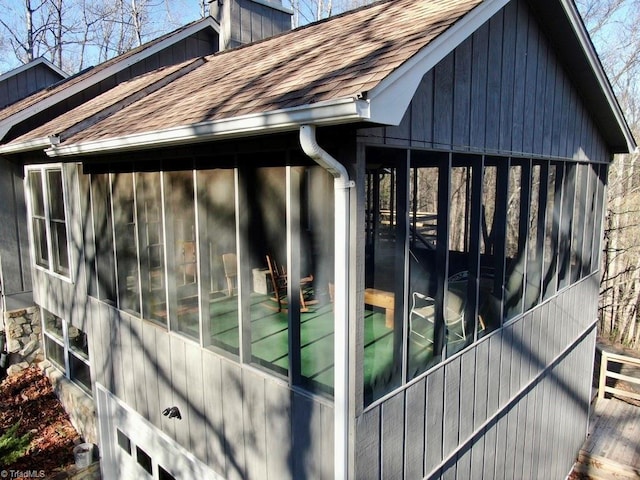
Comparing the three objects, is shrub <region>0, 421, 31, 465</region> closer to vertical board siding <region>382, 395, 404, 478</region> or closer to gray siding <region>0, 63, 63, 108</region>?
vertical board siding <region>382, 395, 404, 478</region>

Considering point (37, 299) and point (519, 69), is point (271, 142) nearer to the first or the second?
point (519, 69)

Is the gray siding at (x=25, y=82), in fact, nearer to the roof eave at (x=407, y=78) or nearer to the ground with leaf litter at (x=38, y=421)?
the ground with leaf litter at (x=38, y=421)

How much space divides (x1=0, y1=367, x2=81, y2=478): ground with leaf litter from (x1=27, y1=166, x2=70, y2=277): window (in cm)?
225

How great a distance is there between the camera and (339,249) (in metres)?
2.75

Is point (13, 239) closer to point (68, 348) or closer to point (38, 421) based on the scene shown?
point (68, 348)

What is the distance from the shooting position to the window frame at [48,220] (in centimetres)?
618

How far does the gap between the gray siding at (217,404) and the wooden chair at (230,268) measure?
2.04 ft

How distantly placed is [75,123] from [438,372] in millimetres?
5030

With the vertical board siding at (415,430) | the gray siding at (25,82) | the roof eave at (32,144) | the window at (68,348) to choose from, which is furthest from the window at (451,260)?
the gray siding at (25,82)

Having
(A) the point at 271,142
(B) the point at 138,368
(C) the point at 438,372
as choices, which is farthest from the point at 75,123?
(C) the point at 438,372

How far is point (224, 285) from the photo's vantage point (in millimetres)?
3871

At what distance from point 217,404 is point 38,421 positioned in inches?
210

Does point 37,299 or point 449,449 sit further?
point 37,299

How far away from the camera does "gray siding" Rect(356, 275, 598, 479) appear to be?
3.33 m
